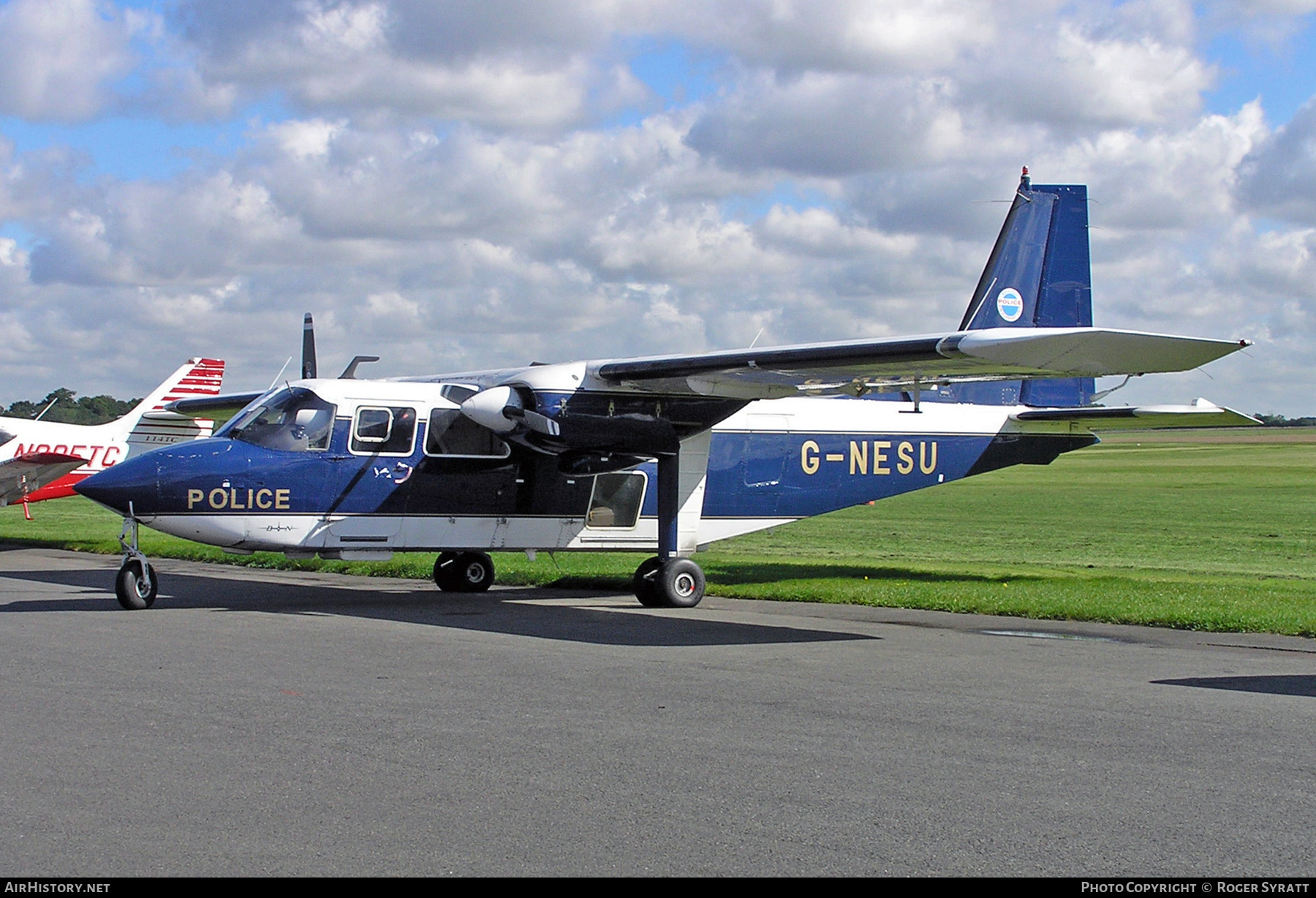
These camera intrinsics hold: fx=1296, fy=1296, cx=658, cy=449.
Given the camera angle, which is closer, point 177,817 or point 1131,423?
point 177,817

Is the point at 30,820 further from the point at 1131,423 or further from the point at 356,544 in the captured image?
the point at 1131,423

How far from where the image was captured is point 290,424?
15.5 meters

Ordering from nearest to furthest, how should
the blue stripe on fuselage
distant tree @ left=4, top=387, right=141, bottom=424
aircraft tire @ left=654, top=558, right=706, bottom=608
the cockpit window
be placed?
the blue stripe on fuselage, the cockpit window, aircraft tire @ left=654, top=558, right=706, bottom=608, distant tree @ left=4, top=387, right=141, bottom=424

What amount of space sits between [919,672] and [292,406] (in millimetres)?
8638

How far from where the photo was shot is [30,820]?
5801mm

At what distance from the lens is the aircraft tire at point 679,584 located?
16.0 m

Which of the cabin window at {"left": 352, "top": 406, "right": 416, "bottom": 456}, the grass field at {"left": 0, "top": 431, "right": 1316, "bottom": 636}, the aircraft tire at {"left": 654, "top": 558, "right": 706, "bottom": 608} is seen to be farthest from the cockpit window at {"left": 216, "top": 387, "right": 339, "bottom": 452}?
the grass field at {"left": 0, "top": 431, "right": 1316, "bottom": 636}

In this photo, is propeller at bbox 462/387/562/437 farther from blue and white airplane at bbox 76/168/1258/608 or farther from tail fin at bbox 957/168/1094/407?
tail fin at bbox 957/168/1094/407

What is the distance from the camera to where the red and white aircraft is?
27562 mm

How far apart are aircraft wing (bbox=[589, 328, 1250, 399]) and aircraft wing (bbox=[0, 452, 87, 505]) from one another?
1645 centimetres

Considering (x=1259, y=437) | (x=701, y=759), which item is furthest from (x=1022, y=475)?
(x=1259, y=437)

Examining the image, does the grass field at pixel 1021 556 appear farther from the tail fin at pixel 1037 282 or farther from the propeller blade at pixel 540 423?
the propeller blade at pixel 540 423

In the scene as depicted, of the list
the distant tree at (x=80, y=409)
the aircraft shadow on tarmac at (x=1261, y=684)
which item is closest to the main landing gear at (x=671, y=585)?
the aircraft shadow on tarmac at (x=1261, y=684)
